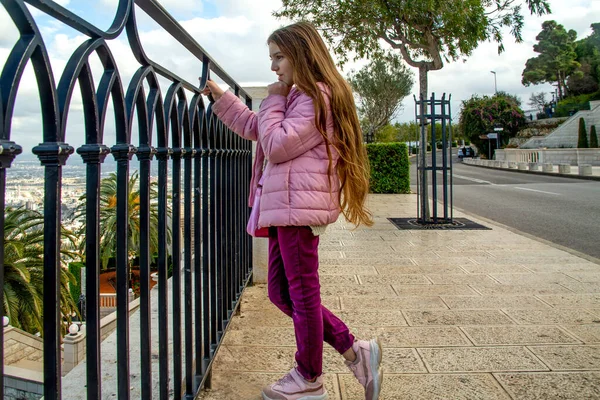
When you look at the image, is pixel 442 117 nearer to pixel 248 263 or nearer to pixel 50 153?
pixel 248 263

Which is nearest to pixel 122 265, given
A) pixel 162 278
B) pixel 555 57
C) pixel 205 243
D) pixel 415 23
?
pixel 162 278

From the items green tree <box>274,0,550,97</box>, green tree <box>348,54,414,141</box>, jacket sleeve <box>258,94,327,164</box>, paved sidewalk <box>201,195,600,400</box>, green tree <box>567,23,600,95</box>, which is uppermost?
green tree <box>567,23,600,95</box>

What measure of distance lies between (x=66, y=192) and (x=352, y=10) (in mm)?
10866

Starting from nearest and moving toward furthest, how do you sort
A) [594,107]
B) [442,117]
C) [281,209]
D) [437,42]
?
[281,209] < [442,117] < [437,42] < [594,107]

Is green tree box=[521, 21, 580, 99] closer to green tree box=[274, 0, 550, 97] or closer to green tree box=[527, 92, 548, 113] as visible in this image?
green tree box=[527, 92, 548, 113]

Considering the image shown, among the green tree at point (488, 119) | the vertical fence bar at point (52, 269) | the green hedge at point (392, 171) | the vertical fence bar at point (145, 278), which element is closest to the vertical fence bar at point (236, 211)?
the vertical fence bar at point (145, 278)

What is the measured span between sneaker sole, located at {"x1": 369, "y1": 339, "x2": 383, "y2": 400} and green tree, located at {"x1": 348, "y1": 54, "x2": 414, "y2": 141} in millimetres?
35831

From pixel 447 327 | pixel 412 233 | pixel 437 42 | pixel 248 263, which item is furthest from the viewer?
pixel 437 42

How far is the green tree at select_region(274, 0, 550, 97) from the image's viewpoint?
10070mm

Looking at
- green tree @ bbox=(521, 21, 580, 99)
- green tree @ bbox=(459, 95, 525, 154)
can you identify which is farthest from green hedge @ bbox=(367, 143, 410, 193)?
green tree @ bbox=(521, 21, 580, 99)

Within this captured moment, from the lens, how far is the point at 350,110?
2197 mm

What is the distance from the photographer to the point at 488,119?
169 feet

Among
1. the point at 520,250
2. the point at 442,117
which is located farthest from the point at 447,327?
the point at 442,117

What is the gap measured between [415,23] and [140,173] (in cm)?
1031
